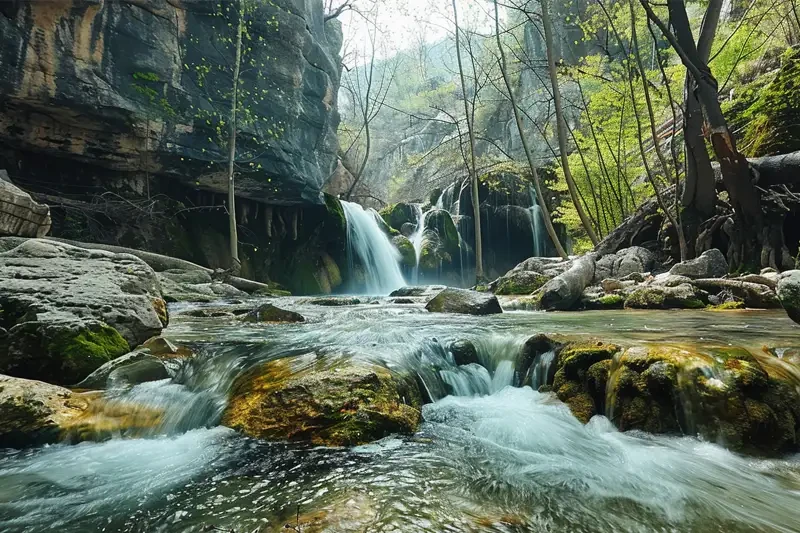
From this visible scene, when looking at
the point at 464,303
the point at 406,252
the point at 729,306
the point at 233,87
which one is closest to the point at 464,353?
the point at 464,303

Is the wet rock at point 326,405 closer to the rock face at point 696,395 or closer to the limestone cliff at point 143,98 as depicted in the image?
the rock face at point 696,395

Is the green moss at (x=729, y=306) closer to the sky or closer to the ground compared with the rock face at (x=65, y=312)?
closer to the ground

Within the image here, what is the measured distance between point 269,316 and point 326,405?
400 cm

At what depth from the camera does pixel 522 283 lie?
1041 cm

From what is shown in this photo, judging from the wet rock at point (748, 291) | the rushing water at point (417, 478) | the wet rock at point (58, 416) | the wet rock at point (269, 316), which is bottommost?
the rushing water at point (417, 478)

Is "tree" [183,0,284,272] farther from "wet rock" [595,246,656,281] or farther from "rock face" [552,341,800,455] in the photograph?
"rock face" [552,341,800,455]

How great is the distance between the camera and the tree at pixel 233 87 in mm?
12284

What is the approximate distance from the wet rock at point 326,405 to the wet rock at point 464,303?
14.4 feet

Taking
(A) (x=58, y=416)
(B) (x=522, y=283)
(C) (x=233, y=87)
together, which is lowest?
(A) (x=58, y=416)

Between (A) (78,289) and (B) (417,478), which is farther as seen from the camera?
(A) (78,289)

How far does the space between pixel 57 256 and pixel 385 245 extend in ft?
50.4

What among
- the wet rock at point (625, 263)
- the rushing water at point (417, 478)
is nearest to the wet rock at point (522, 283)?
the wet rock at point (625, 263)

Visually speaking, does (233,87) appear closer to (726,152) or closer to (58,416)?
(58,416)

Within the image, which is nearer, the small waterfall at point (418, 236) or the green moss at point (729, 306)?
the green moss at point (729, 306)
